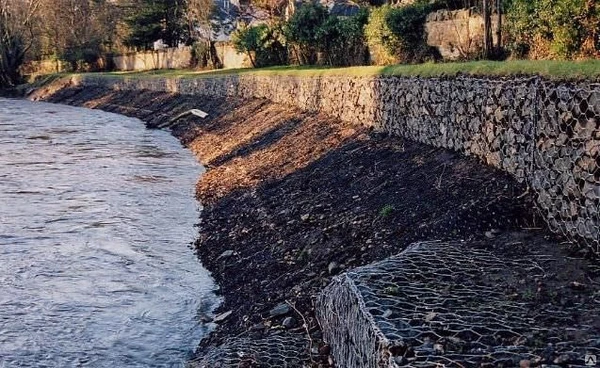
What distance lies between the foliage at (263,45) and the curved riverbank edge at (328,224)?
591 inches

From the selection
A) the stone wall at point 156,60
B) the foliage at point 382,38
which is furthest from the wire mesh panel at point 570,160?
the stone wall at point 156,60

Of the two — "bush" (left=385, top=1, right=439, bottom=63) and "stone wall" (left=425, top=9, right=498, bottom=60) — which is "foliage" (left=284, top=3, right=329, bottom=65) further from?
"stone wall" (left=425, top=9, right=498, bottom=60)

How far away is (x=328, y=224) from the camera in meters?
8.94

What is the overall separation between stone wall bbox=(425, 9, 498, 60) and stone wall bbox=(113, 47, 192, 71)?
92.5 feet

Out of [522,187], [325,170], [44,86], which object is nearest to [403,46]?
[325,170]

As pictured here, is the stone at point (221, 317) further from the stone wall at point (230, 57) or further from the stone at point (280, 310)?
the stone wall at point (230, 57)

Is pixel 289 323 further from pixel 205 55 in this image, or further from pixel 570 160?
pixel 205 55

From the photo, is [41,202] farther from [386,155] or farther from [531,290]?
[531,290]

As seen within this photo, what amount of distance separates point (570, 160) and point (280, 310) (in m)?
3.07

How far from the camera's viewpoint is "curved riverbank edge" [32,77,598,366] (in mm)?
5762

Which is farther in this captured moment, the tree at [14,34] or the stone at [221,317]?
the tree at [14,34]

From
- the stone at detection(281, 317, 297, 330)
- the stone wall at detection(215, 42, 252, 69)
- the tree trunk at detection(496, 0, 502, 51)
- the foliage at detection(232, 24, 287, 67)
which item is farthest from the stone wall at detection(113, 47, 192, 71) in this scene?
the stone at detection(281, 317, 297, 330)

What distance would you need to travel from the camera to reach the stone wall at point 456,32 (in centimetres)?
1448

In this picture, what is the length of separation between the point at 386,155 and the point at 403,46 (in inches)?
283
